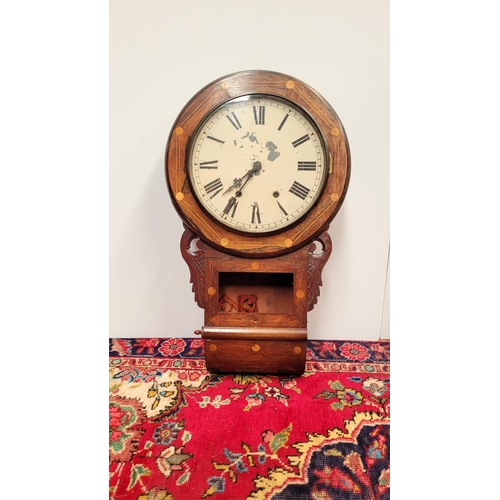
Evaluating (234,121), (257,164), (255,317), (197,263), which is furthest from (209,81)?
(255,317)

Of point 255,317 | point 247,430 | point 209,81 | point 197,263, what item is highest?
point 209,81

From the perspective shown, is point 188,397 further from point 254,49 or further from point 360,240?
point 254,49

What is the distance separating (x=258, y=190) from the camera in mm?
1118

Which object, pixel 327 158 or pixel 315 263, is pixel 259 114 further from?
pixel 315 263

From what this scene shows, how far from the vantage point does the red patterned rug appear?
77 cm

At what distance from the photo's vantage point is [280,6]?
4.32ft

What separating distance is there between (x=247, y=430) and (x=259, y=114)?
94 centimetres

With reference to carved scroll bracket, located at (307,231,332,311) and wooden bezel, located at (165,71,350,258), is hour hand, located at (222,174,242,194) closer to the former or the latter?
wooden bezel, located at (165,71,350,258)

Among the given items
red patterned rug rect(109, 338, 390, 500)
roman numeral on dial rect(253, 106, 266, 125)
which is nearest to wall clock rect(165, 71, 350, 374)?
roman numeral on dial rect(253, 106, 266, 125)

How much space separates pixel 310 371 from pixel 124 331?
82 centimetres

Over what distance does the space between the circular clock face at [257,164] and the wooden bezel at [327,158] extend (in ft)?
0.07

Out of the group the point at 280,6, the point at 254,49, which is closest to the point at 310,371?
the point at 254,49

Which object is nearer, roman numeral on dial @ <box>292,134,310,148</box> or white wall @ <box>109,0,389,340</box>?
roman numeral on dial @ <box>292,134,310,148</box>

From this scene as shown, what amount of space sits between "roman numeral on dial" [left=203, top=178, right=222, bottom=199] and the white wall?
1.19 ft
